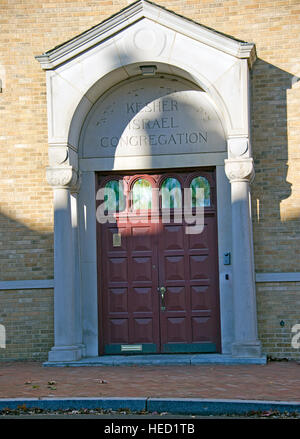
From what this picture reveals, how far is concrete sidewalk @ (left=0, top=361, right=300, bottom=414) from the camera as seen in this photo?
8.01 m

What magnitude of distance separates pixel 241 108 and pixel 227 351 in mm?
3815

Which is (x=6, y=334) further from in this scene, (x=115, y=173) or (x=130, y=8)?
(x=130, y=8)

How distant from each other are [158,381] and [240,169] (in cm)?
360

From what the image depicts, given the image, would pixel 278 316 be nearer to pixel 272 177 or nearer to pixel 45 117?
pixel 272 177

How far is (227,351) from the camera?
12.2 meters

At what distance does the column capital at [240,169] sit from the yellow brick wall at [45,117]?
2.26 ft

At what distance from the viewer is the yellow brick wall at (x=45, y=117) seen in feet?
40.1

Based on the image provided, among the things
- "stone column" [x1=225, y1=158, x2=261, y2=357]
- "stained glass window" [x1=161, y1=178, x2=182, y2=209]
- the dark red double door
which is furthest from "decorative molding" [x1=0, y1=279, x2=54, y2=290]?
"stone column" [x1=225, y1=158, x2=261, y2=357]

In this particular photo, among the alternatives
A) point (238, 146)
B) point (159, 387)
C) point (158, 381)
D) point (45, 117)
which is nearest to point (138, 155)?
point (45, 117)

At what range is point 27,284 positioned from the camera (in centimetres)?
1260

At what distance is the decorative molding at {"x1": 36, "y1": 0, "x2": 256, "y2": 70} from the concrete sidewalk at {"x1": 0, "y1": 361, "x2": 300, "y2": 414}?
4.70m

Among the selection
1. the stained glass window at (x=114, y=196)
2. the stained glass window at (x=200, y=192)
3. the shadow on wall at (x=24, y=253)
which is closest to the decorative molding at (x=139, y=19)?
the stained glass window at (x=200, y=192)

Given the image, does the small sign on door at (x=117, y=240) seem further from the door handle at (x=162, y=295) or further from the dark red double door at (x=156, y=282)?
the door handle at (x=162, y=295)
